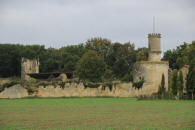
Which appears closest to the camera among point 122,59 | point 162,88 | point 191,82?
point 191,82

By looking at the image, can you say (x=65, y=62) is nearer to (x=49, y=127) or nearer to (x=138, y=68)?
(x=138, y=68)

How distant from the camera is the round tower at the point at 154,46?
48.2m

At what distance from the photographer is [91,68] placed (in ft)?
198

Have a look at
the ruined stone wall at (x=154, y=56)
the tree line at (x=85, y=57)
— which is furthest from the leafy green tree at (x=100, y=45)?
the ruined stone wall at (x=154, y=56)

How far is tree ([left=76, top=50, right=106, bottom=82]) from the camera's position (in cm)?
5950

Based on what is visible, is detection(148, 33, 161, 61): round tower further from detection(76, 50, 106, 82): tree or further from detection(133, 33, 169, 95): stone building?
detection(76, 50, 106, 82): tree

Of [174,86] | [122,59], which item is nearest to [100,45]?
[122,59]

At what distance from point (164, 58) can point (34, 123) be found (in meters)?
52.4

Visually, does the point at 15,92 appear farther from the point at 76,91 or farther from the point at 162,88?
the point at 162,88

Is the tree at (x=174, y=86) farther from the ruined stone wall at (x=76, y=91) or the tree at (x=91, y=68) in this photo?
the tree at (x=91, y=68)

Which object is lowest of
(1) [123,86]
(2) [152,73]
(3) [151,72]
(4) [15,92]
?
(4) [15,92]

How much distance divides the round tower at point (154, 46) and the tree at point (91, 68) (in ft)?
42.0

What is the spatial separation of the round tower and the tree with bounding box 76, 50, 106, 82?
12.8m

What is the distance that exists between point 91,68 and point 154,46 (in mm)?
14596
